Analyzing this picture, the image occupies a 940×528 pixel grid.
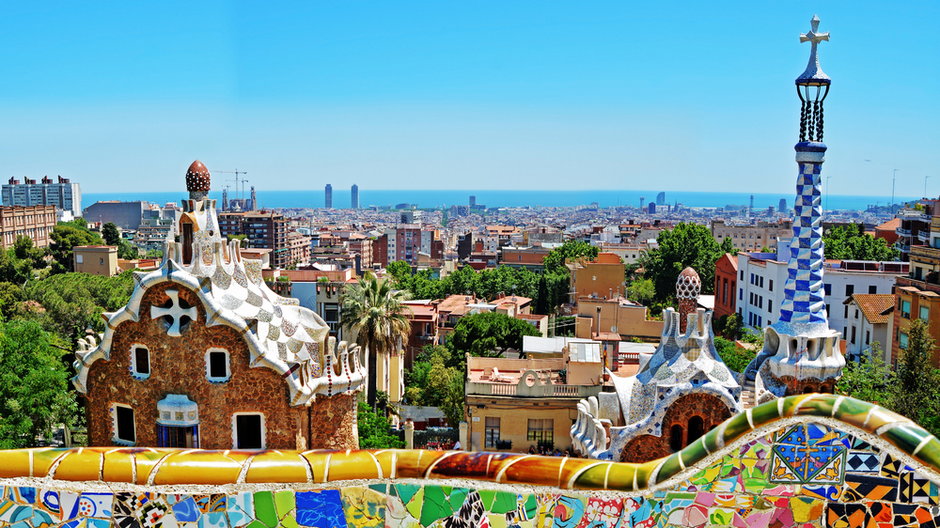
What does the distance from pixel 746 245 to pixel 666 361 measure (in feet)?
412

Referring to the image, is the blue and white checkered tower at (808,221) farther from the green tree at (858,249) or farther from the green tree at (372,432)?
the green tree at (858,249)

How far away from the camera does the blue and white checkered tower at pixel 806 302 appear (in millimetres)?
16578

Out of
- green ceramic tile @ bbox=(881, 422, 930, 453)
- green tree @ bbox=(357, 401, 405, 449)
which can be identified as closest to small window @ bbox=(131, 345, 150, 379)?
green tree @ bbox=(357, 401, 405, 449)

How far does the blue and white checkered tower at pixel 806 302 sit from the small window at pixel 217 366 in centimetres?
1022

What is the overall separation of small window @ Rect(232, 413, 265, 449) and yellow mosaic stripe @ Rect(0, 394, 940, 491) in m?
12.0

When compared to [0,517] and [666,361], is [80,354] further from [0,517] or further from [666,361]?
[0,517]

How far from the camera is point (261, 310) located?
56.5 feet

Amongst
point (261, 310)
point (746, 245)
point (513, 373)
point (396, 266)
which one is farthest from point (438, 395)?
point (746, 245)

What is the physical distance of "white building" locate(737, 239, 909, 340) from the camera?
147ft

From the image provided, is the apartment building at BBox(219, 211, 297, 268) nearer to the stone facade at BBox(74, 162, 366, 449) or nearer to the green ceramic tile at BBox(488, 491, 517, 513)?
the stone facade at BBox(74, 162, 366, 449)

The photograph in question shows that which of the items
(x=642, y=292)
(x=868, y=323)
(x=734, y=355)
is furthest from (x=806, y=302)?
(x=642, y=292)

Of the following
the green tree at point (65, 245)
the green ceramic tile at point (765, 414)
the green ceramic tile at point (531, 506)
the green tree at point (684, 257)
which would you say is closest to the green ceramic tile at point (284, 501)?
the green ceramic tile at point (531, 506)

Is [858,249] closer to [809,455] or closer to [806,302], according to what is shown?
[806,302]

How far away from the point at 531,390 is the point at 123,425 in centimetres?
1124
